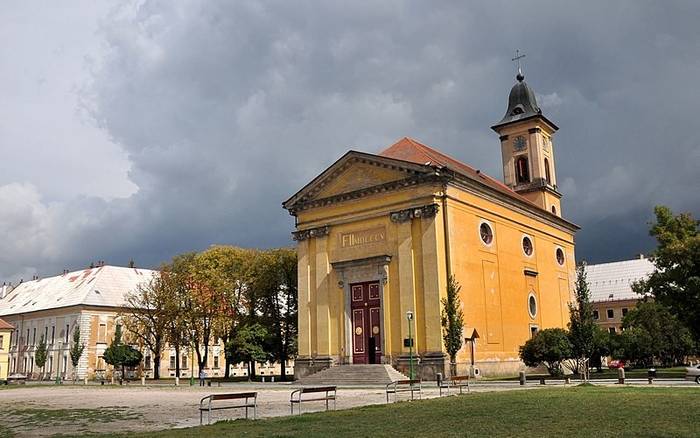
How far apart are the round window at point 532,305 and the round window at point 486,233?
22.0 ft

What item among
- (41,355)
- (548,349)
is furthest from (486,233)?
(41,355)

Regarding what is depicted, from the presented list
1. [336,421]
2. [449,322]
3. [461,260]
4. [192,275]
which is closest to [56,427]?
[336,421]

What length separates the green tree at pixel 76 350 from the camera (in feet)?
217

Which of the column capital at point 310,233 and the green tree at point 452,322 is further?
the column capital at point 310,233

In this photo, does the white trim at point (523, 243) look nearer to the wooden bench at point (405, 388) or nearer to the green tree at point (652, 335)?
the green tree at point (652, 335)

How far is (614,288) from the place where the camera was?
87.2 metres

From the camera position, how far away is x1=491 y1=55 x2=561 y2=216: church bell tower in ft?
188

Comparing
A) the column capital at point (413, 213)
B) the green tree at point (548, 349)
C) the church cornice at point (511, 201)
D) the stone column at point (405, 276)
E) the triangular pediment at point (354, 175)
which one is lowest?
the green tree at point (548, 349)

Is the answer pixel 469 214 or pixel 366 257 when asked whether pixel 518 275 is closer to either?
pixel 469 214

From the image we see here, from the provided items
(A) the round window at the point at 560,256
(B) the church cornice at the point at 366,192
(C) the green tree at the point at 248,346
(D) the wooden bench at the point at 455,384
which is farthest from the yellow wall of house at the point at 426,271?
(C) the green tree at the point at 248,346

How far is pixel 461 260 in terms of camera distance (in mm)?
40062

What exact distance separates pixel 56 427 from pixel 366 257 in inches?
1081

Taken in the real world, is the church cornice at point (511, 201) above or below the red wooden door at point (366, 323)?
above

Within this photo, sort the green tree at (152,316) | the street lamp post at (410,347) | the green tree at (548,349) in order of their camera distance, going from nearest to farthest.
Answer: the street lamp post at (410,347) < the green tree at (548,349) < the green tree at (152,316)
